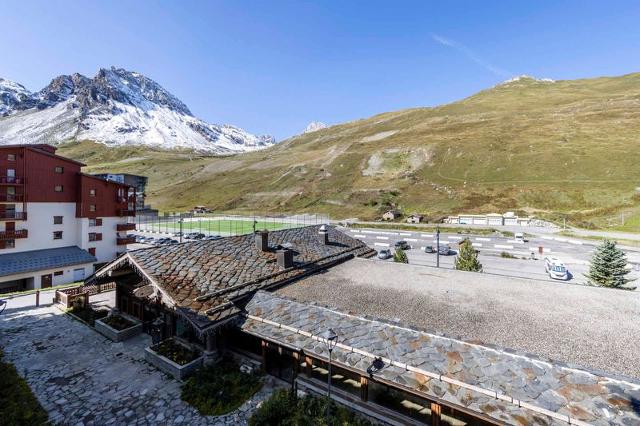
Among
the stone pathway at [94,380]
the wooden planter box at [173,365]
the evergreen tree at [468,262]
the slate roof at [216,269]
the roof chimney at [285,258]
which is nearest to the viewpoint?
the stone pathway at [94,380]

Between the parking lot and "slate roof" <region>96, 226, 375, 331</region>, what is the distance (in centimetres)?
2776

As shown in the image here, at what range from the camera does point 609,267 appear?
2916 cm

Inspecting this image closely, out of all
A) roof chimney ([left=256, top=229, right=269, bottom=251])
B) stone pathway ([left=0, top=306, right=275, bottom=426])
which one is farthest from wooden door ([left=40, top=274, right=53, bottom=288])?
roof chimney ([left=256, top=229, right=269, bottom=251])

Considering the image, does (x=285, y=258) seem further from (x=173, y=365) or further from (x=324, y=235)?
(x=173, y=365)

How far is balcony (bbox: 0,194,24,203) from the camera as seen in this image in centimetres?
3670

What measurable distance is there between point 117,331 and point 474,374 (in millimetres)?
20834

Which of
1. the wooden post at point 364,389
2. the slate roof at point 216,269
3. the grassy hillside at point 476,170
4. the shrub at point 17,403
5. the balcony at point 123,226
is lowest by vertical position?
the shrub at point 17,403

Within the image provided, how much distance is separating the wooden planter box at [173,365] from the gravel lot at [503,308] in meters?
5.92

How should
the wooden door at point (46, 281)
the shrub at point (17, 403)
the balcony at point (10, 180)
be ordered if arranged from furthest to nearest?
the wooden door at point (46, 281), the balcony at point (10, 180), the shrub at point (17, 403)

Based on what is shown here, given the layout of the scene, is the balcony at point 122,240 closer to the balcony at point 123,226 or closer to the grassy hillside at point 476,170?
the balcony at point 123,226

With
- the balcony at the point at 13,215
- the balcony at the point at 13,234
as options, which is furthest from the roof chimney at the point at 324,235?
the balcony at the point at 13,234

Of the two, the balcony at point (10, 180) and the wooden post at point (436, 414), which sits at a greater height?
the balcony at point (10, 180)

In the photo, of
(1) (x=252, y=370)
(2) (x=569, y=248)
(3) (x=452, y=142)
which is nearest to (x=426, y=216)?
(2) (x=569, y=248)

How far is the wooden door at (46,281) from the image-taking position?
37.4 metres
